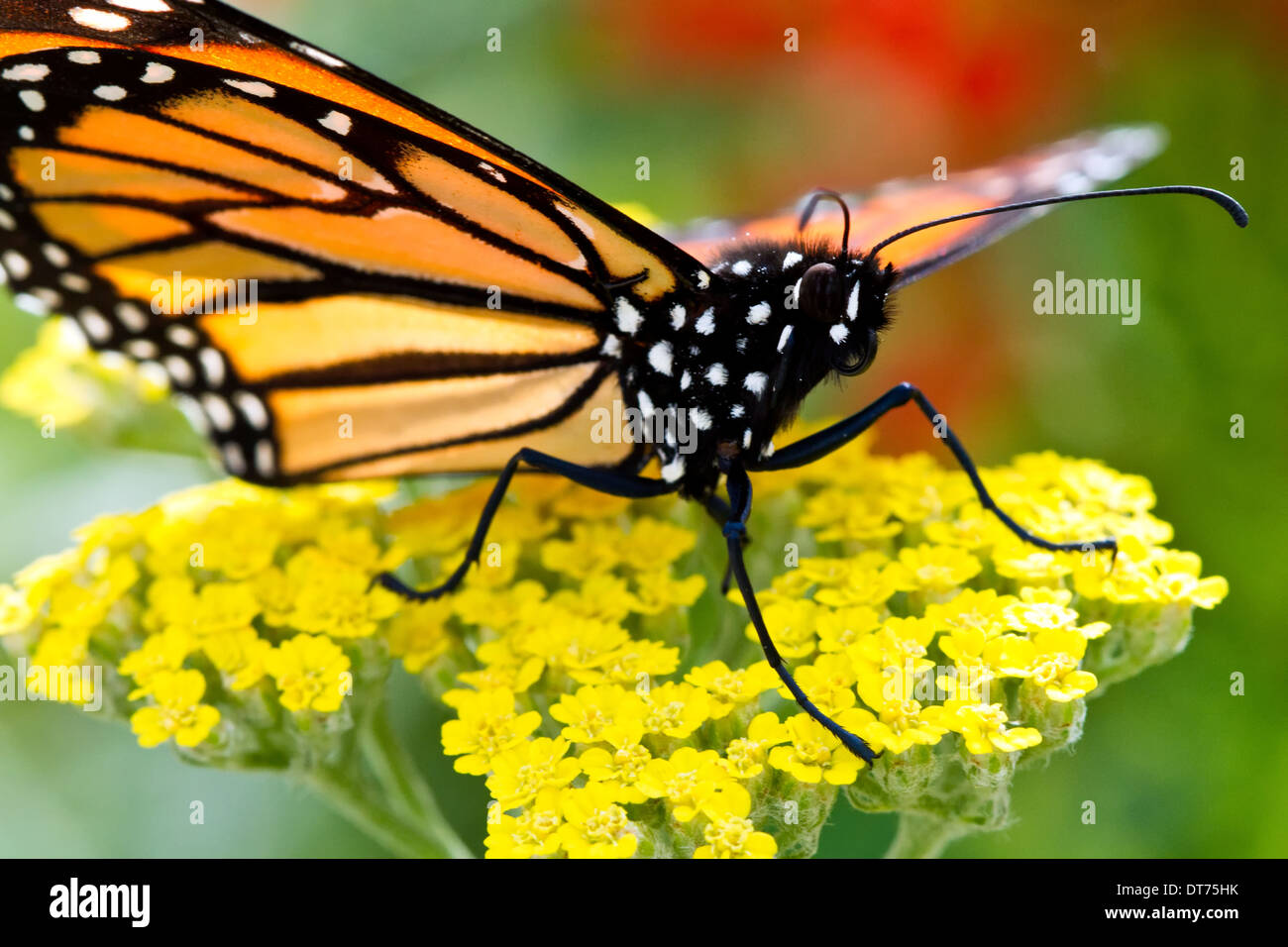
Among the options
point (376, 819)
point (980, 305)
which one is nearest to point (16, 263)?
point (376, 819)

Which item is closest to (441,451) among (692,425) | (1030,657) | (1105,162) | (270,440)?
(270,440)

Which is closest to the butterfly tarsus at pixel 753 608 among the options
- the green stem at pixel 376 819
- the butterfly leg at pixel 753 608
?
the butterfly leg at pixel 753 608

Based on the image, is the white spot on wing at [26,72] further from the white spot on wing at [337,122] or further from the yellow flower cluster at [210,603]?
the yellow flower cluster at [210,603]

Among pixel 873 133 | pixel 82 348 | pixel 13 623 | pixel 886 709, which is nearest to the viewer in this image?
pixel 886 709

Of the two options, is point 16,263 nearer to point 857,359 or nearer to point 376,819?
point 376,819

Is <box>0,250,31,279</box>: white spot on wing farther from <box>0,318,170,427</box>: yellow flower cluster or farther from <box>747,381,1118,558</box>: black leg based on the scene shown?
<box>747,381,1118,558</box>: black leg

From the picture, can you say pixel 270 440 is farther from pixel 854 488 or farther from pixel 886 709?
pixel 886 709
